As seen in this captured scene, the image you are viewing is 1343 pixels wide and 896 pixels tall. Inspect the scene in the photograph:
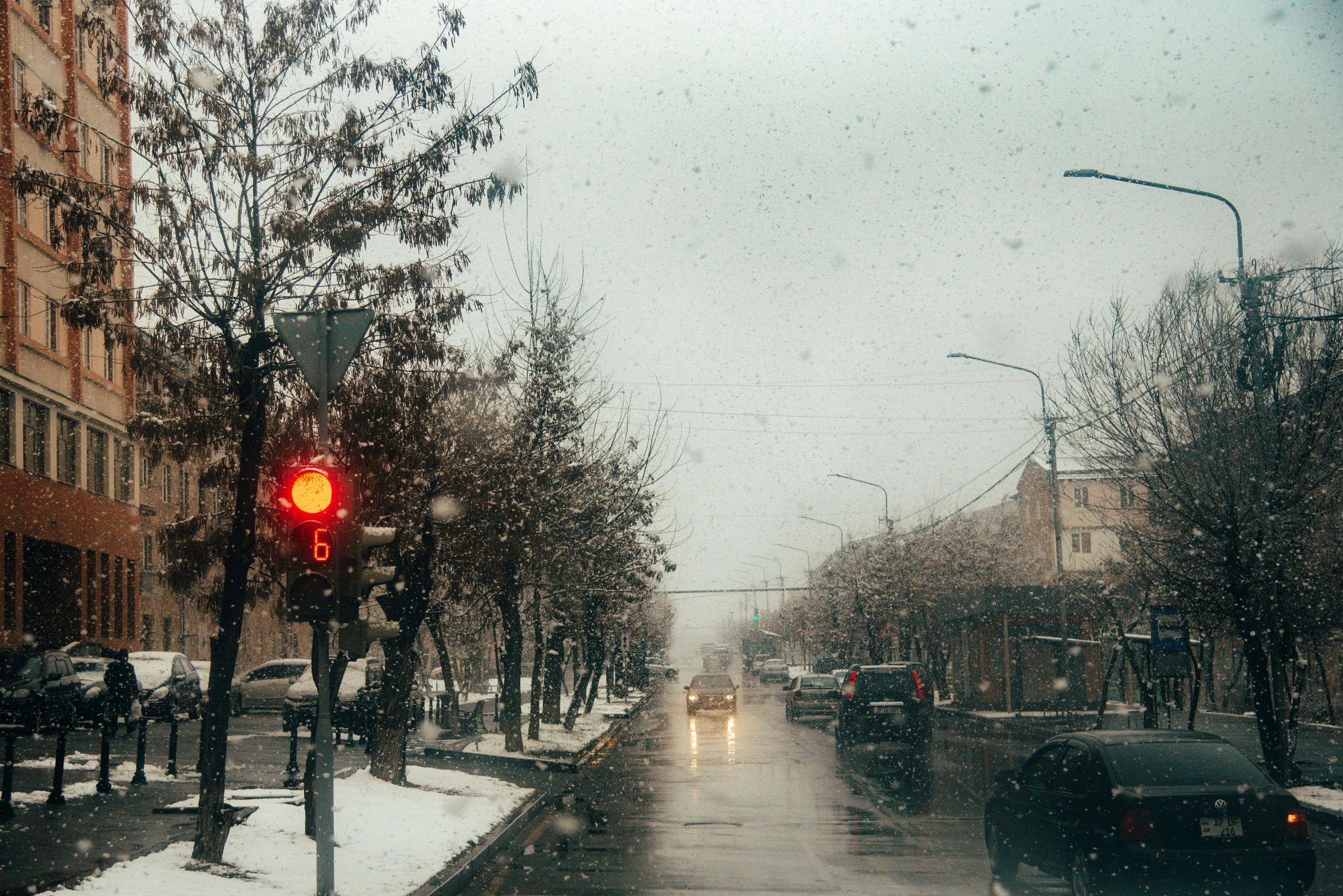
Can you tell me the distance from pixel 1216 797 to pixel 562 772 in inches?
593

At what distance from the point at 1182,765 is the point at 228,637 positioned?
25.1 ft

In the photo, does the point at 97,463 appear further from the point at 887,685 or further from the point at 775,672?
the point at 775,672

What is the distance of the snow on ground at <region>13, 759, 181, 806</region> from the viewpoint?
14508 mm

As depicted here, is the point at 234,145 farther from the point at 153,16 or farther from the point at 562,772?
the point at 562,772

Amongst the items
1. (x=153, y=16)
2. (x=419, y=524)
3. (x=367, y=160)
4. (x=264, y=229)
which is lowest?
(x=419, y=524)

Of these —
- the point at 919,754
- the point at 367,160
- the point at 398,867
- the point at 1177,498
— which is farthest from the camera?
the point at 919,754

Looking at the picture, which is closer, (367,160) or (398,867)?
(398,867)

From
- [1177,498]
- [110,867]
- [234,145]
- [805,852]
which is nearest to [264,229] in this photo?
[234,145]

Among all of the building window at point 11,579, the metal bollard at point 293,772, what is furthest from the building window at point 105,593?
the metal bollard at point 293,772

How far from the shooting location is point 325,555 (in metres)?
9.72

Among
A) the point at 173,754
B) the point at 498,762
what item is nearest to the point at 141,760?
the point at 173,754

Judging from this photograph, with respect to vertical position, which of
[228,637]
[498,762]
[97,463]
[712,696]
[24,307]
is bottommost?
[712,696]

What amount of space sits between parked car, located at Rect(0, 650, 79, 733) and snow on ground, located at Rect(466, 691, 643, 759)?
8.18m

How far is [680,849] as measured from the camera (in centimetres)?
1307
